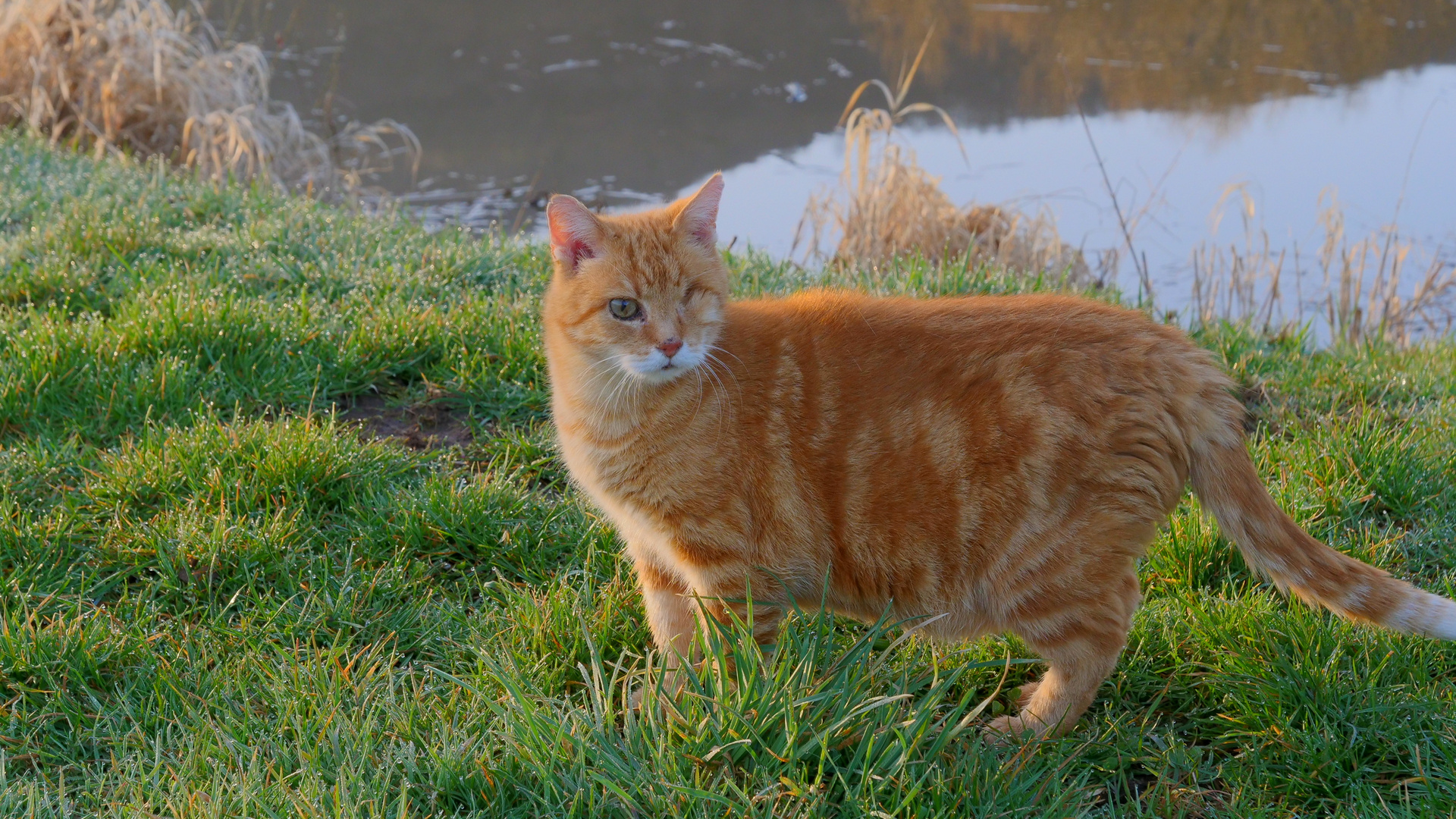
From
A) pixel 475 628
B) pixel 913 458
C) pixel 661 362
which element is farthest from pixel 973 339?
pixel 475 628

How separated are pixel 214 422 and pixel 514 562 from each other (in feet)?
3.90

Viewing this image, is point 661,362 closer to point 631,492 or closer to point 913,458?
point 631,492

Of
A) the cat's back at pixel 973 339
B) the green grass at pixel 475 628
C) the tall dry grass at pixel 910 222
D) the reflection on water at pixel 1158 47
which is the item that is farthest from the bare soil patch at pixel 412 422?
the reflection on water at pixel 1158 47

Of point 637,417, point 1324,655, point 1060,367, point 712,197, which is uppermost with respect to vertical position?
point 712,197

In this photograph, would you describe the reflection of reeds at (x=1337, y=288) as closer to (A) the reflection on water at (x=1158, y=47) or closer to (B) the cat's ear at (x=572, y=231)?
(A) the reflection on water at (x=1158, y=47)

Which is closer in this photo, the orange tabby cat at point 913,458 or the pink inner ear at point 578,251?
the orange tabby cat at point 913,458

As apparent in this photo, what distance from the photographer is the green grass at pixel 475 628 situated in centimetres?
221

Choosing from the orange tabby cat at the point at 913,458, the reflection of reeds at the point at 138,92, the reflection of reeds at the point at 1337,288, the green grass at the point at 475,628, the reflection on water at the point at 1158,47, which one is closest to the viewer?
the green grass at the point at 475,628

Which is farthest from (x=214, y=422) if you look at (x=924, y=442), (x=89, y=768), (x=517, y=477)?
(x=924, y=442)

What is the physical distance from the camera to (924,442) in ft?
8.61

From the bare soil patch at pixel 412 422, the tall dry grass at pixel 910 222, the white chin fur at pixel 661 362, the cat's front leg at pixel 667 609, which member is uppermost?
the white chin fur at pixel 661 362

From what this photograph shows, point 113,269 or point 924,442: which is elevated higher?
point 924,442

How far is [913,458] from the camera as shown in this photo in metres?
2.63

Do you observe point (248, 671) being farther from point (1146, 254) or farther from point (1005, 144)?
point (1005, 144)
